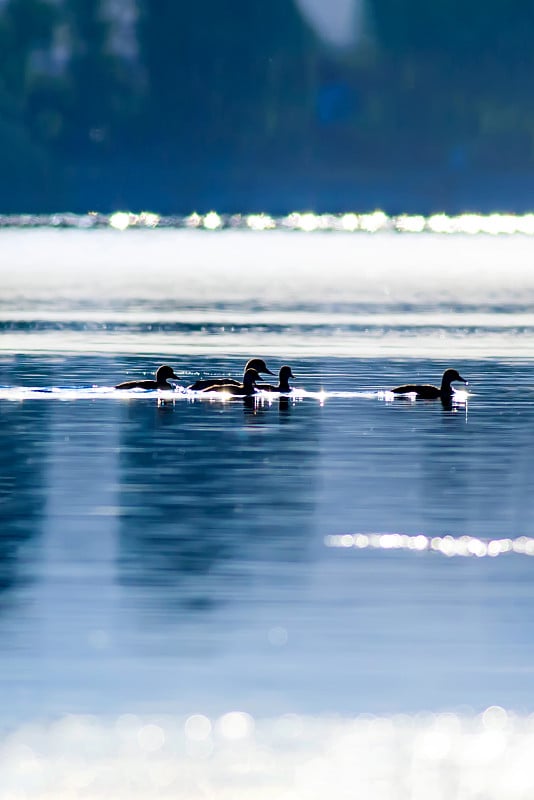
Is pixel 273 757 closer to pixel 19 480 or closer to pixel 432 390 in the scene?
pixel 19 480

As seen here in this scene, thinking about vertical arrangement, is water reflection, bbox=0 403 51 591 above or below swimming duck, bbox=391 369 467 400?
below

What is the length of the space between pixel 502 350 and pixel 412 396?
14.8 metres

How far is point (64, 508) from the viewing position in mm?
22172

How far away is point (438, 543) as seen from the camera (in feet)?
65.9

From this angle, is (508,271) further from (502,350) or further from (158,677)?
(158,677)

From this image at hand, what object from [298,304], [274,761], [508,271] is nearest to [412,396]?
[274,761]

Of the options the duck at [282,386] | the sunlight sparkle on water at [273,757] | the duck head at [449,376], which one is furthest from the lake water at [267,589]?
the duck head at [449,376]

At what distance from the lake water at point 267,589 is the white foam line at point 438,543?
0.17 ft

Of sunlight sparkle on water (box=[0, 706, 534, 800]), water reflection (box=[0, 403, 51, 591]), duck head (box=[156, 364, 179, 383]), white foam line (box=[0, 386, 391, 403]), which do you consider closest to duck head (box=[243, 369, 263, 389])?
white foam line (box=[0, 386, 391, 403])

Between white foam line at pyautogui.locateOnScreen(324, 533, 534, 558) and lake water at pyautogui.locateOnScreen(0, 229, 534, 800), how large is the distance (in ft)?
0.17

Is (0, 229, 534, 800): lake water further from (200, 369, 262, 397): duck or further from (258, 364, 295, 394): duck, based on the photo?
(200, 369, 262, 397): duck

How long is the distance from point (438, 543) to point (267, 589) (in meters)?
3.06

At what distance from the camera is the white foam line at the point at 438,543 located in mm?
19656

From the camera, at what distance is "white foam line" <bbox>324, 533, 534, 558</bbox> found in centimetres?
1966
